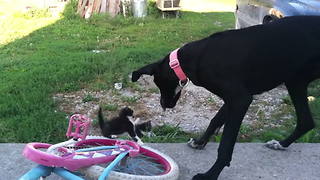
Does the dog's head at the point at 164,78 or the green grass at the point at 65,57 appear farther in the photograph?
the green grass at the point at 65,57

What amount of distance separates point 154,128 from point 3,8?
400 inches

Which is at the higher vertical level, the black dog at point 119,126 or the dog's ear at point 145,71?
the dog's ear at point 145,71

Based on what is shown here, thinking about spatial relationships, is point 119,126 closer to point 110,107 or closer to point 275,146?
point 110,107

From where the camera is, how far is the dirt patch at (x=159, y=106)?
4922 mm

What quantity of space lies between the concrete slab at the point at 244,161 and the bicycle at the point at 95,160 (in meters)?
0.28

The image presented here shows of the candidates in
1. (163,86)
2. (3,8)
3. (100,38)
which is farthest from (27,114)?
(3,8)

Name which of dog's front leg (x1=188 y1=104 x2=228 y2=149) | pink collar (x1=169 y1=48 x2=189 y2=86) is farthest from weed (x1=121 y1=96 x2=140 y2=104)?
pink collar (x1=169 y1=48 x2=189 y2=86)

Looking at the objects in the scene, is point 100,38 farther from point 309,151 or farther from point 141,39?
point 309,151

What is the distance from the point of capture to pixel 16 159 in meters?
3.44

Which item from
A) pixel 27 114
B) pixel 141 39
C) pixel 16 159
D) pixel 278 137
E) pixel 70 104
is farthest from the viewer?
pixel 141 39

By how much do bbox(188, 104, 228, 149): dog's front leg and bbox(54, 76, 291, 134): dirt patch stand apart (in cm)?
83

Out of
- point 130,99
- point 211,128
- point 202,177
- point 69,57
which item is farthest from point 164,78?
point 69,57

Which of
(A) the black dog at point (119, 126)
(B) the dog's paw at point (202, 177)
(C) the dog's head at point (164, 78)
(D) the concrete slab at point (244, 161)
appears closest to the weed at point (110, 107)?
(A) the black dog at point (119, 126)

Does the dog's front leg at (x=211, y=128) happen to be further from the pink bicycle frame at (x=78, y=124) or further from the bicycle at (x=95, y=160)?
the pink bicycle frame at (x=78, y=124)
